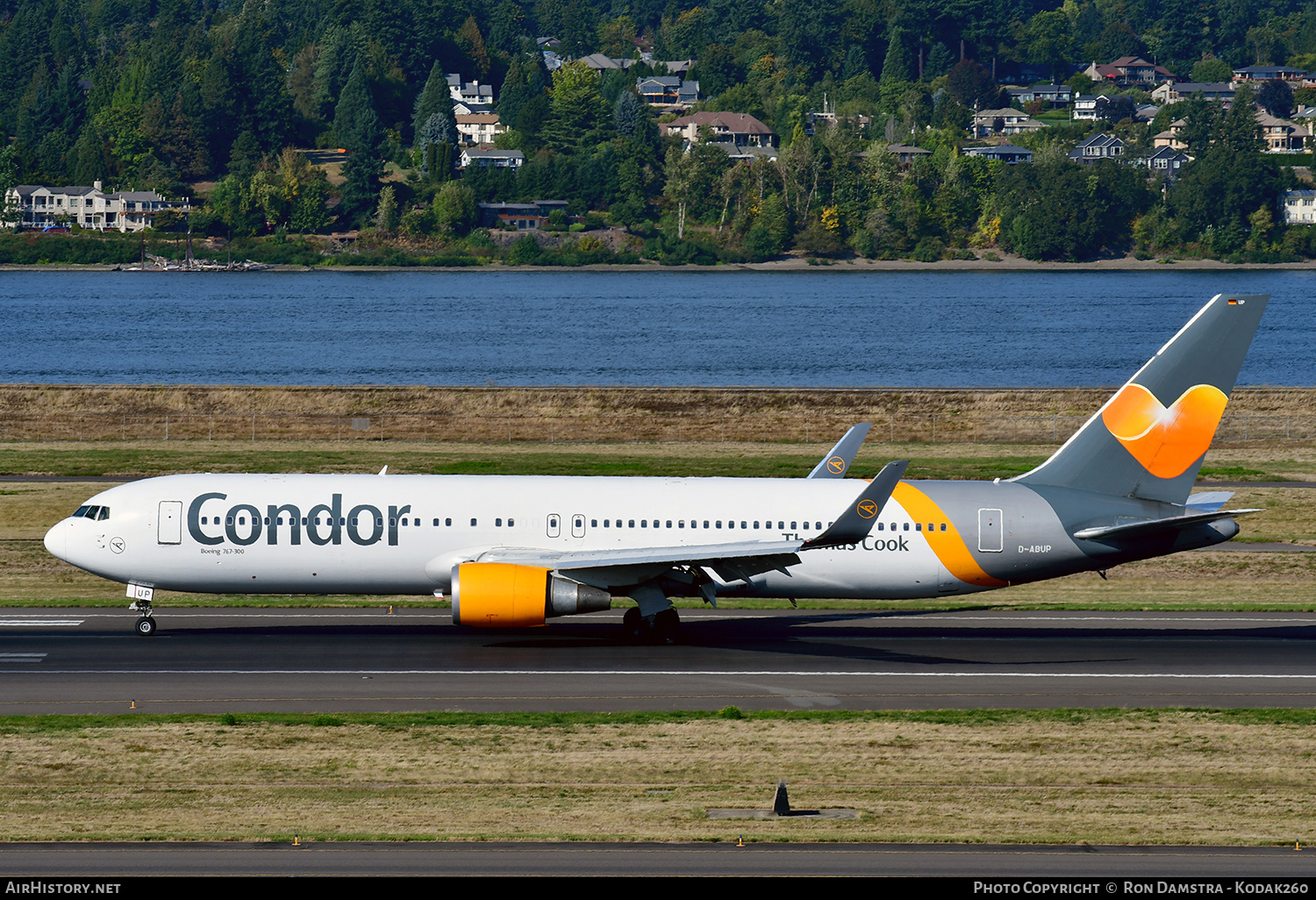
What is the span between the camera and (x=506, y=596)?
3638 cm

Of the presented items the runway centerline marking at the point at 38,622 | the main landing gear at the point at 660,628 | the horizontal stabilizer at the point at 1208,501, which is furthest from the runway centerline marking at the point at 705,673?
the runway centerline marking at the point at 38,622

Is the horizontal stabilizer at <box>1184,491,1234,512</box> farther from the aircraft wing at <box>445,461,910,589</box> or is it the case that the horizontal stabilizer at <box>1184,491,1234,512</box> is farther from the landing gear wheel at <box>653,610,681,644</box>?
the landing gear wheel at <box>653,610,681,644</box>

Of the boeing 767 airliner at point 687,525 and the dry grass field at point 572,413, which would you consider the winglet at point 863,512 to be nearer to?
the boeing 767 airliner at point 687,525

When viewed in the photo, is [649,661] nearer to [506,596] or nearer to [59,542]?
[506,596]

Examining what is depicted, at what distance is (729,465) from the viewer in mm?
67125

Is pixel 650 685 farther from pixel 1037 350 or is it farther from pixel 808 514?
pixel 1037 350

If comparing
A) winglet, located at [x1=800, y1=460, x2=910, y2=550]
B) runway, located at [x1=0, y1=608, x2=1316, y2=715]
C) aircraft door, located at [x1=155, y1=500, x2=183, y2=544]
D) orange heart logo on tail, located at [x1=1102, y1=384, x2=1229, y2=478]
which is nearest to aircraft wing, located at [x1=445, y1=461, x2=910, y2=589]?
winglet, located at [x1=800, y1=460, x2=910, y2=550]

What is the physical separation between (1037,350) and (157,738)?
144 metres

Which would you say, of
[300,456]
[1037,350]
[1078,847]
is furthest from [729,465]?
[1037,350]

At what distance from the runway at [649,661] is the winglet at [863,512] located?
3363 mm

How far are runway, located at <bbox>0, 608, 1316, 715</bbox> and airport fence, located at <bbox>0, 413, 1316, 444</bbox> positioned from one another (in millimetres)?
33218

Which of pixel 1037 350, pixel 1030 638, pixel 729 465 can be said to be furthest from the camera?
pixel 1037 350

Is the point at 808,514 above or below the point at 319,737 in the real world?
above

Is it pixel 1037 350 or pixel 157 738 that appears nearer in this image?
pixel 157 738
